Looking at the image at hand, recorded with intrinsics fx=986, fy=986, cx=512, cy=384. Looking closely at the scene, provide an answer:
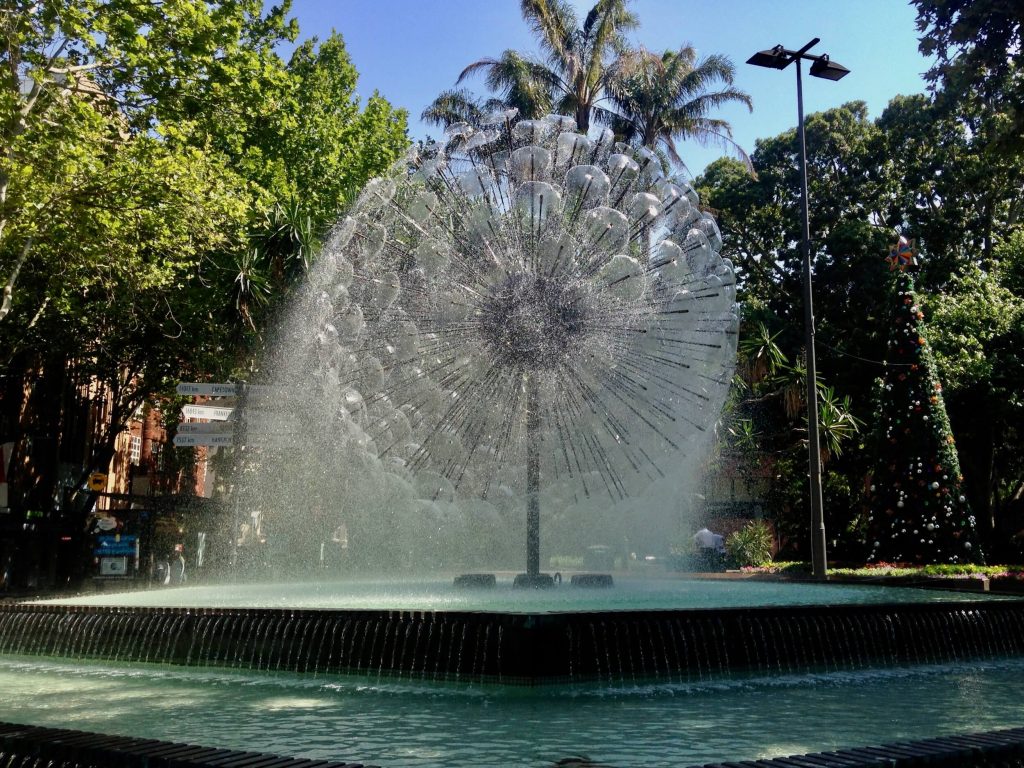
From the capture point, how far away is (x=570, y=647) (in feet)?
32.5

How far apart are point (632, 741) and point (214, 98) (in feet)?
53.0

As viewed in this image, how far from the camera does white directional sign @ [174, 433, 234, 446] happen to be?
19.9m

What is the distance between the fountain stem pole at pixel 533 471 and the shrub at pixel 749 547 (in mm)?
16407

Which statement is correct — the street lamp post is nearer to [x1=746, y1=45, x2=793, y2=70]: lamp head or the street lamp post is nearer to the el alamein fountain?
[x1=746, y1=45, x2=793, y2=70]: lamp head

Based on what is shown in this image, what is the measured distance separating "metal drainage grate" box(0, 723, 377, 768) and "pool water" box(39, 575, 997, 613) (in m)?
7.21

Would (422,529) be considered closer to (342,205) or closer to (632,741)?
(342,205)

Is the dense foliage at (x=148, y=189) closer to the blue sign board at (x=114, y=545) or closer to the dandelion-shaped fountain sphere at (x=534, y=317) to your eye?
the dandelion-shaped fountain sphere at (x=534, y=317)

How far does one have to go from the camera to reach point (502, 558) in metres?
23.1

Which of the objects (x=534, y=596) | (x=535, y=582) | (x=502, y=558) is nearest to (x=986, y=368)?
(x=502, y=558)

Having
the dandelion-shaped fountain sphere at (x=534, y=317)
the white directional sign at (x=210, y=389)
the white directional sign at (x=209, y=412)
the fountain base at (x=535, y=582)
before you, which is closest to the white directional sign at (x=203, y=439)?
the white directional sign at (x=210, y=389)

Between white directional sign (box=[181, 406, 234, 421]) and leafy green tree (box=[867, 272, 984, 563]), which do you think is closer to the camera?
leafy green tree (box=[867, 272, 984, 563])

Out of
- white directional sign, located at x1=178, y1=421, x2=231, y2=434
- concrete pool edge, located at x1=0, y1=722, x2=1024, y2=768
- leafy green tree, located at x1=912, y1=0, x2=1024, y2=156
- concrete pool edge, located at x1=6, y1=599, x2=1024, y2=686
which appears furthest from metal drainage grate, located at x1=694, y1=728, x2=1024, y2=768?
white directional sign, located at x1=178, y1=421, x2=231, y2=434

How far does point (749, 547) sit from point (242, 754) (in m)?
28.1

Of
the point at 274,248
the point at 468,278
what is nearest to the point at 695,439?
the point at 468,278
